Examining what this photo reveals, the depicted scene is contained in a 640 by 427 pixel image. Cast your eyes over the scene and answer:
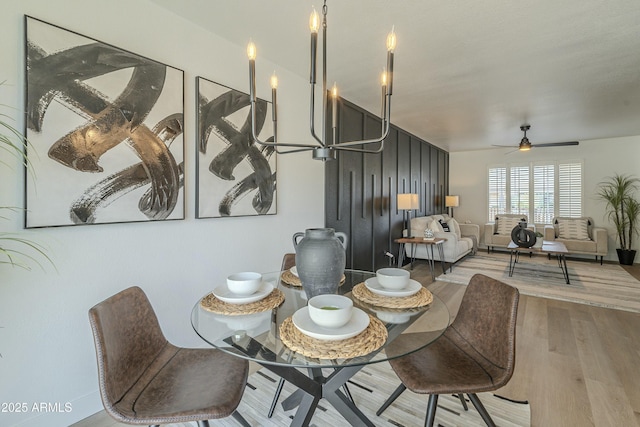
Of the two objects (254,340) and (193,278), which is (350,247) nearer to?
(193,278)

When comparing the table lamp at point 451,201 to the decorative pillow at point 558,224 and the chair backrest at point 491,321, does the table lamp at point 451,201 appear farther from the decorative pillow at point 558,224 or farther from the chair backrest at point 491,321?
the chair backrest at point 491,321

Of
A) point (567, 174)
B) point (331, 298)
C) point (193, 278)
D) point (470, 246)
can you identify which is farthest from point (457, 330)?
point (567, 174)

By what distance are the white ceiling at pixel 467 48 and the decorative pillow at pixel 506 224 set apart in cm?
281

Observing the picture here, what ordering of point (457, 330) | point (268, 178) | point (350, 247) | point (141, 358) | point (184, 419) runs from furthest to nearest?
point (350, 247) < point (268, 178) < point (457, 330) < point (141, 358) < point (184, 419)

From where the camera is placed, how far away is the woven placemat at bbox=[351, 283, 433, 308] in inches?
51.1

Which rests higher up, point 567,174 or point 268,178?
point 567,174

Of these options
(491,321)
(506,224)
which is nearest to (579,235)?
(506,224)

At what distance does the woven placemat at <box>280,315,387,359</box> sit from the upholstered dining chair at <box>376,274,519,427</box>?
0.33 meters

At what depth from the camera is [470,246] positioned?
5816mm

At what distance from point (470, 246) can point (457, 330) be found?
15.6ft

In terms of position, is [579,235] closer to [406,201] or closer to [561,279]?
[561,279]

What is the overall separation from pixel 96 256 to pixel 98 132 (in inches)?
27.5

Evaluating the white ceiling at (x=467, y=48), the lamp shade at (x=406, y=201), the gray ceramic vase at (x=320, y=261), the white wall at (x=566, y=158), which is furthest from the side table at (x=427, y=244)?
the gray ceramic vase at (x=320, y=261)

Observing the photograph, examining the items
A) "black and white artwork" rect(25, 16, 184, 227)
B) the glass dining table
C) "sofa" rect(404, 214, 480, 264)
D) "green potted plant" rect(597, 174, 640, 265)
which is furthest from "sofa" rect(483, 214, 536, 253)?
"black and white artwork" rect(25, 16, 184, 227)
